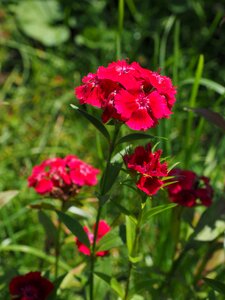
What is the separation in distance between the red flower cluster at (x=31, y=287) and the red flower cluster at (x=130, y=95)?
0.49m

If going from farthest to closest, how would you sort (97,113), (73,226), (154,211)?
(97,113) < (73,226) < (154,211)

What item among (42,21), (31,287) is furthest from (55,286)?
(42,21)

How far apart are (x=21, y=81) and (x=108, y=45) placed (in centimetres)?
59

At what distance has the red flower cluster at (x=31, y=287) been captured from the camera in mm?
1365

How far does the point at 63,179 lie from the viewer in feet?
5.01

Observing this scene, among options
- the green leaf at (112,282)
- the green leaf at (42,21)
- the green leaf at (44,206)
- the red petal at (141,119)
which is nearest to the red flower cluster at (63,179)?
the green leaf at (44,206)

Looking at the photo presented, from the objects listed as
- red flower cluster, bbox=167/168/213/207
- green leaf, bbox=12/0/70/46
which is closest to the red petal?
red flower cluster, bbox=167/168/213/207

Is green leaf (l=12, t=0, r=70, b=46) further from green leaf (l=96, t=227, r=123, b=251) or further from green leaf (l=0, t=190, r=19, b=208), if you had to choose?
green leaf (l=96, t=227, r=123, b=251)

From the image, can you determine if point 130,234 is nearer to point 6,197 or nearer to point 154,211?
point 154,211

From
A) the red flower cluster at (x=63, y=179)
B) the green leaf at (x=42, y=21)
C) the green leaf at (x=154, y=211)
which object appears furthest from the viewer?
the green leaf at (x=42, y=21)

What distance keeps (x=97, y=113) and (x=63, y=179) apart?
747 mm

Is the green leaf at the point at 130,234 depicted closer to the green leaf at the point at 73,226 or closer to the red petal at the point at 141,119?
the green leaf at the point at 73,226

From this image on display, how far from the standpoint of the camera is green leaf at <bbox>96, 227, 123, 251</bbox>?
145cm

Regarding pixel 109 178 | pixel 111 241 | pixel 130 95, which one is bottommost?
pixel 111 241
